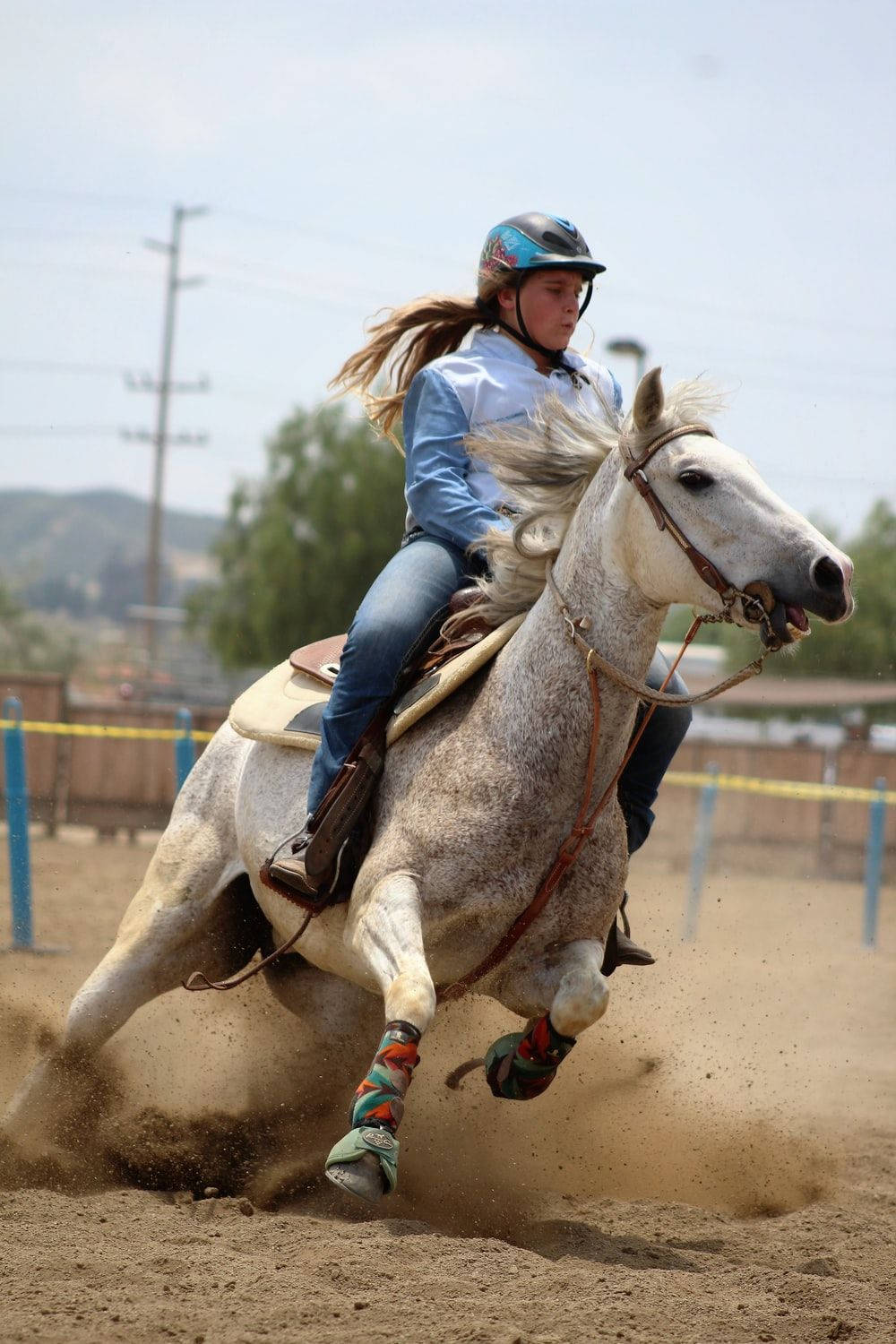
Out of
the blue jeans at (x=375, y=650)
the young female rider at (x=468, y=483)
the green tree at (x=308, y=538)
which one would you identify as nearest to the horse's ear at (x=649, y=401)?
the young female rider at (x=468, y=483)

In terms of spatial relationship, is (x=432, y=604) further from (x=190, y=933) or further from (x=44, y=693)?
(x=44, y=693)

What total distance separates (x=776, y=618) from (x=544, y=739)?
0.88 m

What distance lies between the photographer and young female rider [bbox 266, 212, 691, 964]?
4.46 m

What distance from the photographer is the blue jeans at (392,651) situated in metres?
4.45

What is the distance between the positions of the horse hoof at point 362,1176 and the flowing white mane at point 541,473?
1.82 meters

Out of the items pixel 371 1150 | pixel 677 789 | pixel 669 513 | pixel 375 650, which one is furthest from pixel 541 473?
pixel 677 789

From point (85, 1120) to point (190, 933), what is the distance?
2.46ft

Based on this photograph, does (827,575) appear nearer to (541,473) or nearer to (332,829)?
(541,473)

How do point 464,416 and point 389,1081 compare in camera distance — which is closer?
point 389,1081

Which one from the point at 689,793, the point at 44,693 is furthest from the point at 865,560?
the point at 44,693

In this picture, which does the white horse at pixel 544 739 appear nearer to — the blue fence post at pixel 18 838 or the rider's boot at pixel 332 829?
the rider's boot at pixel 332 829

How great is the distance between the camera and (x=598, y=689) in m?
4.09

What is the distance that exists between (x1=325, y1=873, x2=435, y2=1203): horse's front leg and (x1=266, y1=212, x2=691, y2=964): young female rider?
349 mm

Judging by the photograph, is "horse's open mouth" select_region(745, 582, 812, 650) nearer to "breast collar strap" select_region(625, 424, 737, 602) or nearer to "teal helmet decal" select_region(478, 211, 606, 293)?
"breast collar strap" select_region(625, 424, 737, 602)
